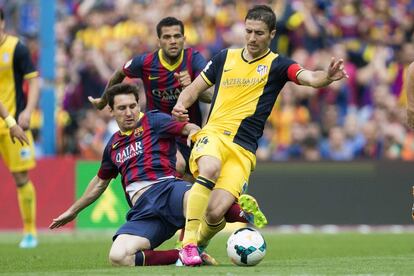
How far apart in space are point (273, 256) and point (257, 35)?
2.81m

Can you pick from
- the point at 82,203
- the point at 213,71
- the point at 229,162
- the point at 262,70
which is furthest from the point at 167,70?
the point at 82,203

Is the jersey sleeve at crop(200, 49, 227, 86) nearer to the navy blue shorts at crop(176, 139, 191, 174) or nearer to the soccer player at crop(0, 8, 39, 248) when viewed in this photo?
the navy blue shorts at crop(176, 139, 191, 174)

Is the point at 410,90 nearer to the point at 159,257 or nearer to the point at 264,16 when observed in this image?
the point at 264,16

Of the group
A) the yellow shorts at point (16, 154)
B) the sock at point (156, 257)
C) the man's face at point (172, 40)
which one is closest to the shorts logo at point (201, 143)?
the sock at point (156, 257)

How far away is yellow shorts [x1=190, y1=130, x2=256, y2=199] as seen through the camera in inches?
389

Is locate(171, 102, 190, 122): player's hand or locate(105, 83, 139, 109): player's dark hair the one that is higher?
locate(105, 83, 139, 109): player's dark hair

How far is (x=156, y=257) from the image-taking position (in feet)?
32.0

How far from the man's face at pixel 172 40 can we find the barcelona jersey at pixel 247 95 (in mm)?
1190

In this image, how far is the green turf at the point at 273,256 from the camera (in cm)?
885

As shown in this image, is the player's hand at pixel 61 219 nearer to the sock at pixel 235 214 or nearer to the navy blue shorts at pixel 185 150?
the sock at pixel 235 214

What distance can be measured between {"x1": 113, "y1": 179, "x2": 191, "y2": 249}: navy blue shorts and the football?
743 mm

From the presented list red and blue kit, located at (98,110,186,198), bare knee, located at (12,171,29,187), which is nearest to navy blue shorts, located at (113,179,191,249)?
red and blue kit, located at (98,110,186,198)

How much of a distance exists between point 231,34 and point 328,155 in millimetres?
2947

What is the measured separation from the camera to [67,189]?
1720 cm
